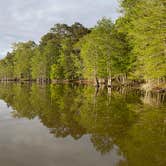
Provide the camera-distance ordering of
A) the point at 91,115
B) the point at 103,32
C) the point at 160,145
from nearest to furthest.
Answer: the point at 160,145 < the point at 91,115 < the point at 103,32

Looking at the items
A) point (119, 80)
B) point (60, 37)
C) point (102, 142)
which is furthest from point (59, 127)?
point (60, 37)

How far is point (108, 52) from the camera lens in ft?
172

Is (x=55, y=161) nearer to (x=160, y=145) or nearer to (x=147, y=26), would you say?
(x=160, y=145)

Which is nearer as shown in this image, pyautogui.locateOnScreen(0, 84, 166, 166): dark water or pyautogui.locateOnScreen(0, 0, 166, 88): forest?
pyautogui.locateOnScreen(0, 84, 166, 166): dark water

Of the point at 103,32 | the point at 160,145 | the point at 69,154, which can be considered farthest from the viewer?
the point at 103,32

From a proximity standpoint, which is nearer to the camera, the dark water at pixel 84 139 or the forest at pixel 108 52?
the dark water at pixel 84 139

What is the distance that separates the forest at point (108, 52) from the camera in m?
31.1

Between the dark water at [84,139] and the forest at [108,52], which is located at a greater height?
the forest at [108,52]

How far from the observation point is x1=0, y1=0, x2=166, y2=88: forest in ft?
102

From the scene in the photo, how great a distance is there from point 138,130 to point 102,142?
257 cm

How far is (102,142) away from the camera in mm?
11133

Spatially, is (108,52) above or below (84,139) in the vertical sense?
above

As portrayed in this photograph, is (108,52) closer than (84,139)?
No

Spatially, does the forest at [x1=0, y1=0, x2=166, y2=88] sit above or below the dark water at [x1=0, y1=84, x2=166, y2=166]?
above
